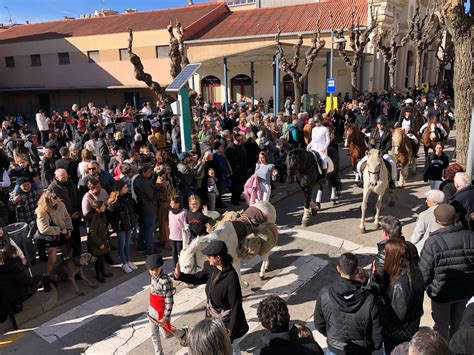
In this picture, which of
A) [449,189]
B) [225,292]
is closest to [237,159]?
[449,189]

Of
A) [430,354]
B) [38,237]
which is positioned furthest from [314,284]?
[38,237]

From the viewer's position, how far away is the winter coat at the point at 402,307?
354 cm

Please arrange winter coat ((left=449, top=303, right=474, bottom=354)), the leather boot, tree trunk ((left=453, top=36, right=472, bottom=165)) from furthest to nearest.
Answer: tree trunk ((left=453, top=36, right=472, bottom=165)), the leather boot, winter coat ((left=449, top=303, right=474, bottom=354))

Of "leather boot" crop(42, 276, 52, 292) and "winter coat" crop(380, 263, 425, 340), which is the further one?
"leather boot" crop(42, 276, 52, 292)

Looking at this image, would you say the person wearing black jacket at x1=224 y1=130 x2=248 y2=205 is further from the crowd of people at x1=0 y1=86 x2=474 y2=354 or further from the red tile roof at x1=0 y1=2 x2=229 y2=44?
the red tile roof at x1=0 y1=2 x2=229 y2=44

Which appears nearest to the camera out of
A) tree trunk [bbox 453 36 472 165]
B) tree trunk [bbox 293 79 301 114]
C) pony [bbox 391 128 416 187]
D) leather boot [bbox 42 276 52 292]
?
leather boot [bbox 42 276 52 292]

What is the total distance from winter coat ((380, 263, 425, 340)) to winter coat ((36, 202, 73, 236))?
194 inches

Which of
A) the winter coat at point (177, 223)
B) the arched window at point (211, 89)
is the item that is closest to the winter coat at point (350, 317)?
the winter coat at point (177, 223)

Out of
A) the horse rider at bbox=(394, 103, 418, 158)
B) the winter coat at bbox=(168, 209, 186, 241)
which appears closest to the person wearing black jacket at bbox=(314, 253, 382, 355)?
the winter coat at bbox=(168, 209, 186, 241)

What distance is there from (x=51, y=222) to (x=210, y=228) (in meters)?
2.61

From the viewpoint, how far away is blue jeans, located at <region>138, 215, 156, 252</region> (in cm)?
745

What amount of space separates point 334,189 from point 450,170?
369 cm

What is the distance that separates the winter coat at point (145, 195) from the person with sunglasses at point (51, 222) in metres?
1.22

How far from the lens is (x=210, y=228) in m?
5.68
